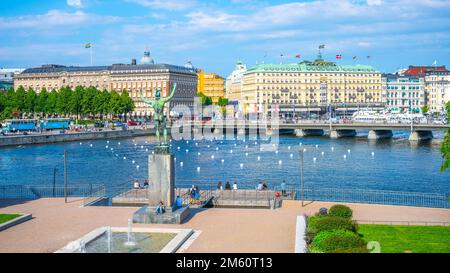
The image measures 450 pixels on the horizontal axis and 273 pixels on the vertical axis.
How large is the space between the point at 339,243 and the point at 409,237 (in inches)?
218

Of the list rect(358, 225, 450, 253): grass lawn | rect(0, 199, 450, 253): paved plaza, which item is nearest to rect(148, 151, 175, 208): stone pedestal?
rect(0, 199, 450, 253): paved plaza

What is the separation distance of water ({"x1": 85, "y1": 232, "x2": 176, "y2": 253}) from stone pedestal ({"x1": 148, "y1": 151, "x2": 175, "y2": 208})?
4350 millimetres

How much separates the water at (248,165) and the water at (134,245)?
25.6 meters

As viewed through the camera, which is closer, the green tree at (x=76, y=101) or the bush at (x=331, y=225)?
the bush at (x=331, y=225)

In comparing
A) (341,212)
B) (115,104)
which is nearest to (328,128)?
(115,104)

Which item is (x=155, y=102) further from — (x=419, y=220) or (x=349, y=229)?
(x=419, y=220)

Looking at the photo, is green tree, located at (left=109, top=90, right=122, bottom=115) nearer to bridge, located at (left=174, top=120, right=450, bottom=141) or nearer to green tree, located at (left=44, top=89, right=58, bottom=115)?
green tree, located at (left=44, top=89, right=58, bottom=115)

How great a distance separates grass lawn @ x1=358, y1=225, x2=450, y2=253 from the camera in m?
24.1

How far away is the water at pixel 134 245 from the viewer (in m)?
24.1

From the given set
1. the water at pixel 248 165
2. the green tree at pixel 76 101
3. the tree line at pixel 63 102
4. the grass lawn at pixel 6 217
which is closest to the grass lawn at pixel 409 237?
the grass lawn at pixel 6 217

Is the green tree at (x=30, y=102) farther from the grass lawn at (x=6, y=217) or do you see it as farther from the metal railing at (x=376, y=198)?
the grass lawn at (x=6, y=217)

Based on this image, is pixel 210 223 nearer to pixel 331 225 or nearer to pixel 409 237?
pixel 331 225
